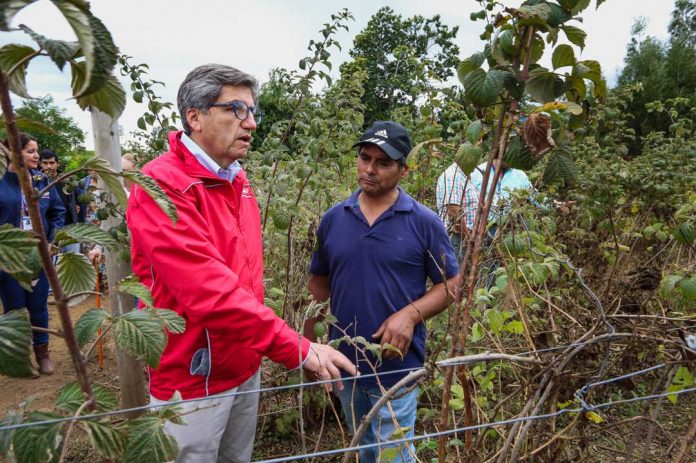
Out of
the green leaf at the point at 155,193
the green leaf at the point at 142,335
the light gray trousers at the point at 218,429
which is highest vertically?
the green leaf at the point at 155,193

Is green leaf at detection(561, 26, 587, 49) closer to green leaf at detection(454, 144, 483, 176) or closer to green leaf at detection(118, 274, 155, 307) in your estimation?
green leaf at detection(454, 144, 483, 176)

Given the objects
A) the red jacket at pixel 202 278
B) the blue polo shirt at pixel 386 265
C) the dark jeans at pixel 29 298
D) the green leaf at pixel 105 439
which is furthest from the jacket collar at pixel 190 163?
the dark jeans at pixel 29 298

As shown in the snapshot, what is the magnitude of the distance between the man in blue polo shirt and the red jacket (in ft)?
1.40

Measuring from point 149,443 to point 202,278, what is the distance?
67cm

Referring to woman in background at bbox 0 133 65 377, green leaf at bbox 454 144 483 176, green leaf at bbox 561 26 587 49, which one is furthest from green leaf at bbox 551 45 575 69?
woman in background at bbox 0 133 65 377

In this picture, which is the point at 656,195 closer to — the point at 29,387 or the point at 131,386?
the point at 131,386

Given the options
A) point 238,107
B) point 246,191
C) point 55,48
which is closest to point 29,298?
point 246,191

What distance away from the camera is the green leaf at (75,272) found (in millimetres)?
892

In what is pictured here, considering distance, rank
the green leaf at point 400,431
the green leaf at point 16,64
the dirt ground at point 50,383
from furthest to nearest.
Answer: the dirt ground at point 50,383
the green leaf at point 400,431
the green leaf at point 16,64

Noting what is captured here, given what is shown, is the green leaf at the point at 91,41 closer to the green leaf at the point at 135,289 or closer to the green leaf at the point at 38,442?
the green leaf at the point at 135,289

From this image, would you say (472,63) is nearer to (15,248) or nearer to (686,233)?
(15,248)

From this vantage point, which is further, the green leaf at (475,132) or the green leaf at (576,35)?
the green leaf at (475,132)

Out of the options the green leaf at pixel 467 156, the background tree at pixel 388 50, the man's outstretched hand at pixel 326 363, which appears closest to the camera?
the green leaf at pixel 467 156

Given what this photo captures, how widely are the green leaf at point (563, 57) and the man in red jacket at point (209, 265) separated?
3.33 feet
